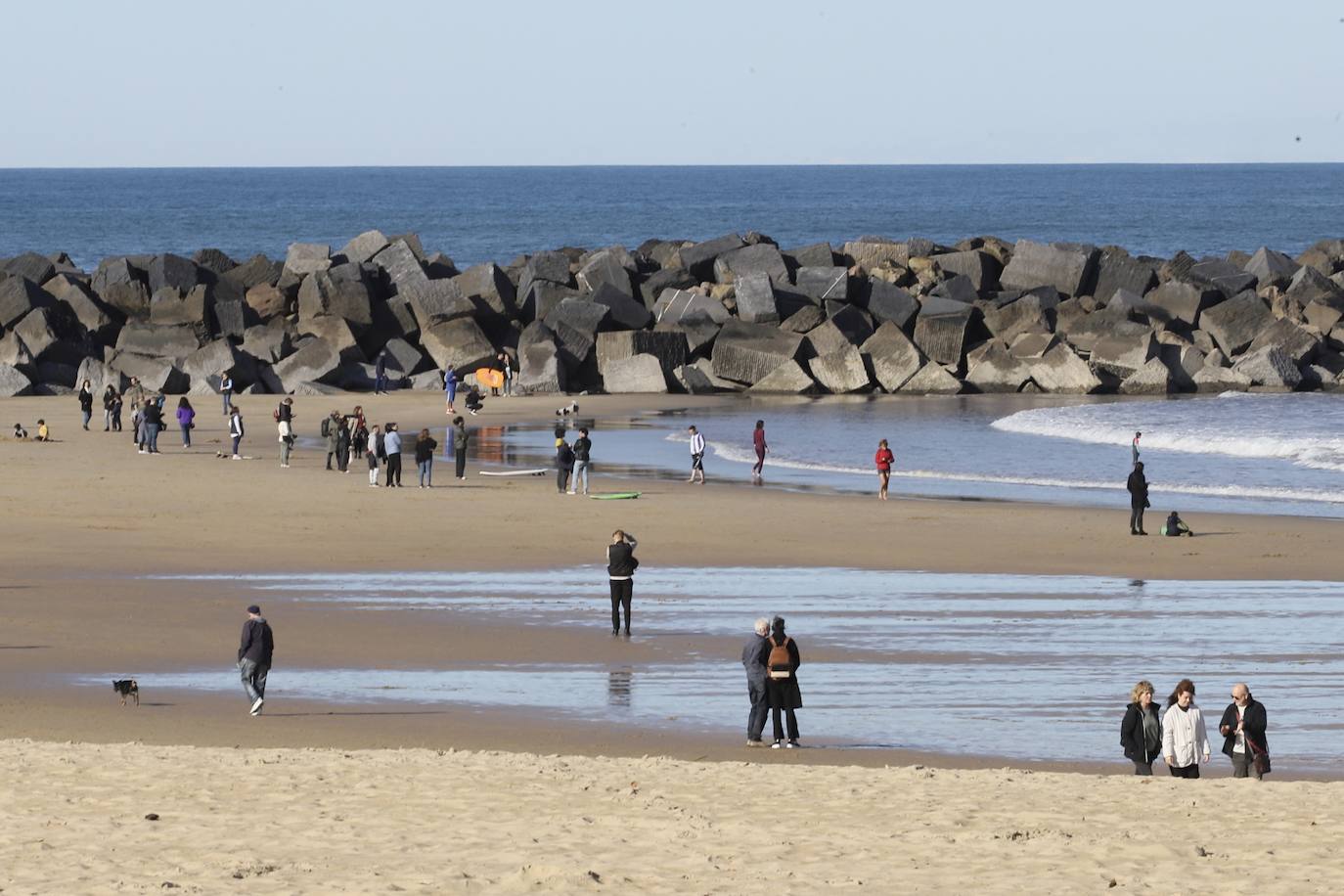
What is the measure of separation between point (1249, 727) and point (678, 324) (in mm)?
32166

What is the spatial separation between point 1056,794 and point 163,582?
10.5m

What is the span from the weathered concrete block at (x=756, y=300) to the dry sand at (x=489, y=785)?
70.6ft

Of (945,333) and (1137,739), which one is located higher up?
(945,333)

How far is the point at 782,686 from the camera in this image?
12852mm

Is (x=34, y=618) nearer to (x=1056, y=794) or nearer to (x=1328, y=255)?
(x=1056, y=794)

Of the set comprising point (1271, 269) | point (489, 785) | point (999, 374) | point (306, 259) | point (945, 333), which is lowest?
point (489, 785)

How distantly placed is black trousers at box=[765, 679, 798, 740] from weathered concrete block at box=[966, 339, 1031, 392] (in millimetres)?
29250

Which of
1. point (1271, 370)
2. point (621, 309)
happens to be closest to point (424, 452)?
point (621, 309)

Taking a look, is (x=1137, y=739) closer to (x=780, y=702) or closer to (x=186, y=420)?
(x=780, y=702)

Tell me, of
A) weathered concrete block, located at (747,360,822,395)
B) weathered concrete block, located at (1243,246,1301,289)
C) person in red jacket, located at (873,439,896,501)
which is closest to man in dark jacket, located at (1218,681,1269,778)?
person in red jacket, located at (873,439,896,501)

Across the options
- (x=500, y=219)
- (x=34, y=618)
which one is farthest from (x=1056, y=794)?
(x=500, y=219)

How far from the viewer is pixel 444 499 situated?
25078 mm

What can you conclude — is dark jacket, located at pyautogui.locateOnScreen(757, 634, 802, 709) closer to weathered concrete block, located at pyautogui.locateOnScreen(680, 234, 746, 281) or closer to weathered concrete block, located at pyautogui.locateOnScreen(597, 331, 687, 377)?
weathered concrete block, located at pyautogui.locateOnScreen(597, 331, 687, 377)

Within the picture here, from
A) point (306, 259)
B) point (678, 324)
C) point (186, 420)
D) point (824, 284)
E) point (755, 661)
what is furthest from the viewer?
point (306, 259)
